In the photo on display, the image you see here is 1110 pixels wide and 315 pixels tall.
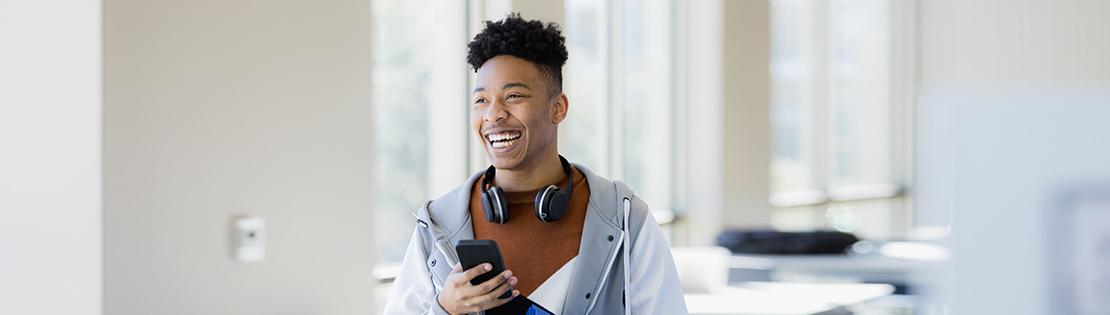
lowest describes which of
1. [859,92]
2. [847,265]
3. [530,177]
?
[847,265]

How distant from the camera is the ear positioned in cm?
196

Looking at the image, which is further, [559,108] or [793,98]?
[793,98]

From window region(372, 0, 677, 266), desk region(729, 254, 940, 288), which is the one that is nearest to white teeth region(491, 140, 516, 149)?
window region(372, 0, 677, 266)

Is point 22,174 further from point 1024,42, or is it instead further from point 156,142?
point 1024,42

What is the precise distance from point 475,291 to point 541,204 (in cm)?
18

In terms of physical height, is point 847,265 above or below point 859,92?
below

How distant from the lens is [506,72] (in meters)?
1.89

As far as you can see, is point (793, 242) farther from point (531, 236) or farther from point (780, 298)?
point (531, 236)

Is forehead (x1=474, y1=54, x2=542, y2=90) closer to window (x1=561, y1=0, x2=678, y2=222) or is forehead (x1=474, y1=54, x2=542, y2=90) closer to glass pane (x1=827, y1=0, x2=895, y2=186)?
window (x1=561, y1=0, x2=678, y2=222)

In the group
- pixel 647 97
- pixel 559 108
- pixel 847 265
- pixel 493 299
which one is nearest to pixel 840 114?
pixel 647 97

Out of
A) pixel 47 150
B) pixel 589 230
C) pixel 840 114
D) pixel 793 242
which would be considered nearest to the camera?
pixel 589 230

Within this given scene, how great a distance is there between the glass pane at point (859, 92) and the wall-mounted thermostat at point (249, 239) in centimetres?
704

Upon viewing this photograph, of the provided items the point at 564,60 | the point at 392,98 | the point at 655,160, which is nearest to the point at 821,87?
the point at 655,160

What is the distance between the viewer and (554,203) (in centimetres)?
183
